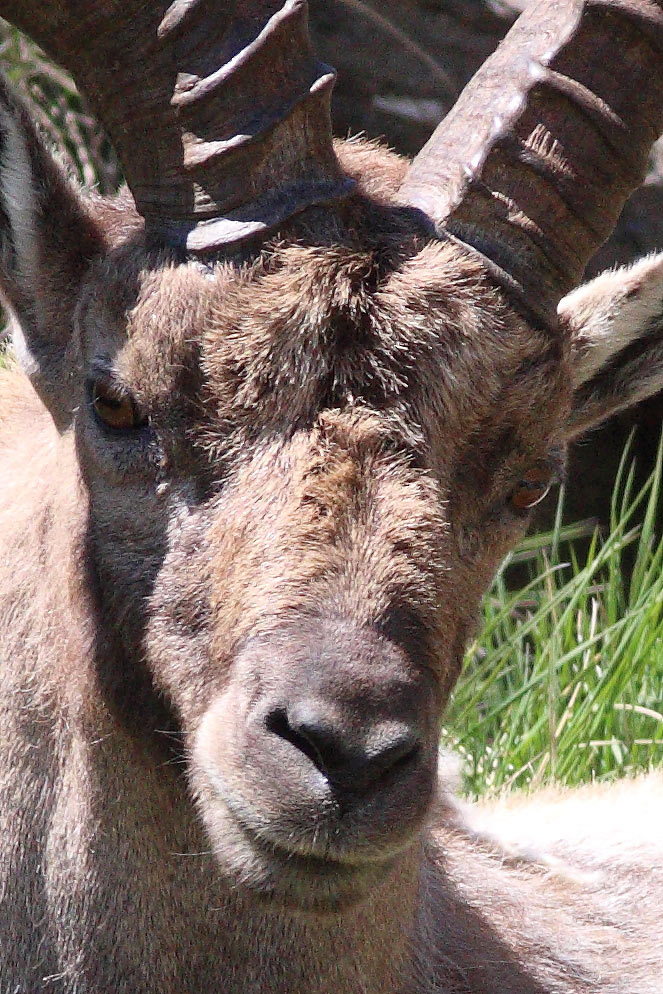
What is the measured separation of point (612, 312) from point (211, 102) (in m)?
1.55

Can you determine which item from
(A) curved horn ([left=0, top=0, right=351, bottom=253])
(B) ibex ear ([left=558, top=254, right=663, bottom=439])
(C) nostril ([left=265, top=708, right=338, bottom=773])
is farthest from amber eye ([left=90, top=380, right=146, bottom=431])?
(B) ibex ear ([left=558, top=254, right=663, bottom=439])

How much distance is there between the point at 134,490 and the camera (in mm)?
3734

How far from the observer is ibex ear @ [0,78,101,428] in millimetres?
3959

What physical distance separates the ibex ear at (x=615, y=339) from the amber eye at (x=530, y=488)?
19.3 inches

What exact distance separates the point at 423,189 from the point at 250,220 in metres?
0.54

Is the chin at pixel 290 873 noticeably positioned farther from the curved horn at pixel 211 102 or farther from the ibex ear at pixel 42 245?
the curved horn at pixel 211 102

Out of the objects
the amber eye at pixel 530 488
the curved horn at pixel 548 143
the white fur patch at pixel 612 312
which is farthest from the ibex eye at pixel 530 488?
the white fur patch at pixel 612 312

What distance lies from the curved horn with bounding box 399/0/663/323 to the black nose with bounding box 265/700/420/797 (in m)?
1.38

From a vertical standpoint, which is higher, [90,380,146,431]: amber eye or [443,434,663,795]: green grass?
[90,380,146,431]: amber eye

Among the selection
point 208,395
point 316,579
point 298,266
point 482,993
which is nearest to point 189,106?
point 298,266

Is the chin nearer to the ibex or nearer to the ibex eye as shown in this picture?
the ibex

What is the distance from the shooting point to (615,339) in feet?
15.3

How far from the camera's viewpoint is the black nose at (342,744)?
10.1 feet

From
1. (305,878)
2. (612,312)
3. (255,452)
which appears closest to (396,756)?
(305,878)
